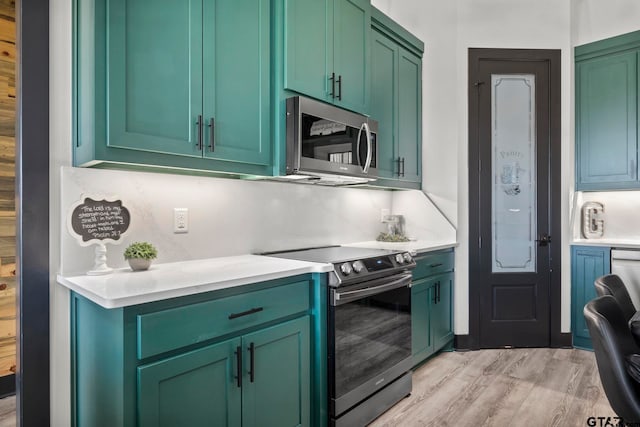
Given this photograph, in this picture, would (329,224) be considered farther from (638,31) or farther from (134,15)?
(638,31)

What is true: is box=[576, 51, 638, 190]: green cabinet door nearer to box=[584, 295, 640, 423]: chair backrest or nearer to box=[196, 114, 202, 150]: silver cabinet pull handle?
box=[584, 295, 640, 423]: chair backrest

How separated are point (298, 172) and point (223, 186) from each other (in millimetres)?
468

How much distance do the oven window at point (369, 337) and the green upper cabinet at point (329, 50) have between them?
1.22 metres

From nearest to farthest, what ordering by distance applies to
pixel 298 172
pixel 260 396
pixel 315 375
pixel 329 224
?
1. pixel 260 396
2. pixel 315 375
3. pixel 298 172
4. pixel 329 224

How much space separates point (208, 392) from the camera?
1502mm

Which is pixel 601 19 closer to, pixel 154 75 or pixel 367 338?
pixel 367 338

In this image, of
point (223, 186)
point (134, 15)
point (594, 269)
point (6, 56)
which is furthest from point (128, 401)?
point (594, 269)

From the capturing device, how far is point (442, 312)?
3.19 m

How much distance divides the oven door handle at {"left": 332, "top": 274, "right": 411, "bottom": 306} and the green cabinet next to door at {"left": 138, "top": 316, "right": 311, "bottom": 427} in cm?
22

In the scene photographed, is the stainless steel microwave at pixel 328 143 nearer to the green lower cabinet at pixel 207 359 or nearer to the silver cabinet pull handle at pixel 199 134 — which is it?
the silver cabinet pull handle at pixel 199 134

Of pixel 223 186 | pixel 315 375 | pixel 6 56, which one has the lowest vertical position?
pixel 315 375

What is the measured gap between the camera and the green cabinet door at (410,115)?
10.5 feet

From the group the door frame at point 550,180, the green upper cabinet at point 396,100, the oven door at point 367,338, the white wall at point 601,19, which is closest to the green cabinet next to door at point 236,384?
the oven door at point 367,338

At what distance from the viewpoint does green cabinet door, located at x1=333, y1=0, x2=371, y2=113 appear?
246 centimetres
